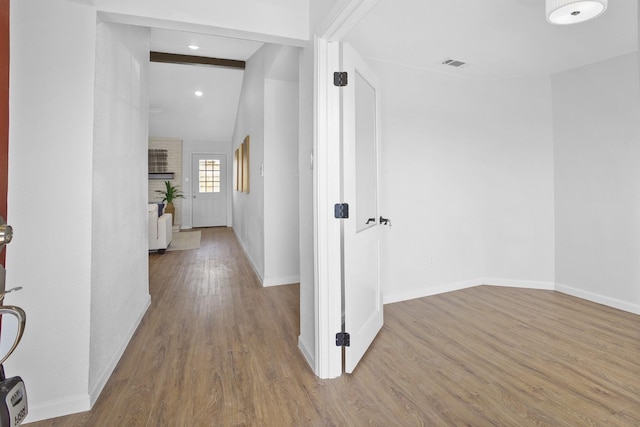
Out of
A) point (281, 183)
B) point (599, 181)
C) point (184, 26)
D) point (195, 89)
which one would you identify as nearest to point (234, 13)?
point (184, 26)

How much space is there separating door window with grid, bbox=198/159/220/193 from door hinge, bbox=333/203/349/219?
8.18 m

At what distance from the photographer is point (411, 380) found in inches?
76.1

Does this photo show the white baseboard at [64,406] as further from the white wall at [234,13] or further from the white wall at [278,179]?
the white wall at [278,179]

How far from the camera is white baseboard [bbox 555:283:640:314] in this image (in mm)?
2994

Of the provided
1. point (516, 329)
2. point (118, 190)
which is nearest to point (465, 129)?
point (516, 329)

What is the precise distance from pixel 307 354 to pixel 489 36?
2.91 meters

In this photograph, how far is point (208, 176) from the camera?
9422 millimetres

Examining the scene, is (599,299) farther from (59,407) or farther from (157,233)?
(157,233)

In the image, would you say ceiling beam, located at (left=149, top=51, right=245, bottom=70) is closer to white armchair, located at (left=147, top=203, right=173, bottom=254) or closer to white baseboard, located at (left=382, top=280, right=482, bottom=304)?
white armchair, located at (left=147, top=203, right=173, bottom=254)

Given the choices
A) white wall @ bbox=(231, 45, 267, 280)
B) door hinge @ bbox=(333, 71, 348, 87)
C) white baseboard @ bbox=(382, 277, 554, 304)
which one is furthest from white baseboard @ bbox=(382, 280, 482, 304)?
door hinge @ bbox=(333, 71, 348, 87)

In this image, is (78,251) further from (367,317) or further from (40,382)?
(367,317)

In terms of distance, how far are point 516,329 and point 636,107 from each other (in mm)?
2329

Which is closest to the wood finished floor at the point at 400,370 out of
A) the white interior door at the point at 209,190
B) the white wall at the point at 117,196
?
the white wall at the point at 117,196

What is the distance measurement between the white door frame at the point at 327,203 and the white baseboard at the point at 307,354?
10 cm
